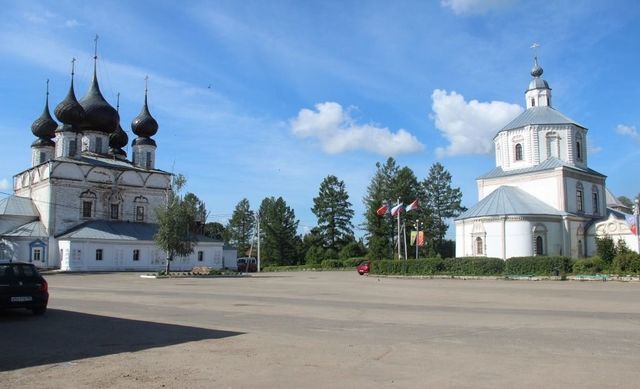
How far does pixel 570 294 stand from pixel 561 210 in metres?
29.7

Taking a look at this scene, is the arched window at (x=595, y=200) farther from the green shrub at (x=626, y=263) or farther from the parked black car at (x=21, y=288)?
the parked black car at (x=21, y=288)

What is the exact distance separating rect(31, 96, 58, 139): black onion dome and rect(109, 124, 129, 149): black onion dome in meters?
6.63

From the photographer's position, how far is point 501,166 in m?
56.8

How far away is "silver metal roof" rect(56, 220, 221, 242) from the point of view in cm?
5234

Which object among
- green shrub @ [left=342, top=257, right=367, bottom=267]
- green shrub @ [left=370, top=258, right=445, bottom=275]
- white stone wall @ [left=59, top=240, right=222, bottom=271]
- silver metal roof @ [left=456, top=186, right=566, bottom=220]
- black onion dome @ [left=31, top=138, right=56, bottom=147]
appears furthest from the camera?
green shrub @ [left=342, top=257, right=367, bottom=267]

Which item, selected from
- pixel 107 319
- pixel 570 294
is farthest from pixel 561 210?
pixel 107 319

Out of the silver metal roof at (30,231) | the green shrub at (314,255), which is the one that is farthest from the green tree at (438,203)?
the silver metal roof at (30,231)

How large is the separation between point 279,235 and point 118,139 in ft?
89.9

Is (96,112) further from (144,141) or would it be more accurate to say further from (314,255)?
(314,255)

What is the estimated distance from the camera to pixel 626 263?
3356 cm

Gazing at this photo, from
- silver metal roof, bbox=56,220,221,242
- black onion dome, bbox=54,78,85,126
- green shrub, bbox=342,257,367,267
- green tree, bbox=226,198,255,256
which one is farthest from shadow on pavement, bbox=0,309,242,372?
green tree, bbox=226,198,255,256

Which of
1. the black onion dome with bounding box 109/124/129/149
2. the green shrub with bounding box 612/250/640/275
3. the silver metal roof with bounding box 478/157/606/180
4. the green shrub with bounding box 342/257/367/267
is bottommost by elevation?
the green shrub with bounding box 342/257/367/267

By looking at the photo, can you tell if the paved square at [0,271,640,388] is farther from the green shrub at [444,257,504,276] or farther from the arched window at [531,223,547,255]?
the arched window at [531,223,547,255]

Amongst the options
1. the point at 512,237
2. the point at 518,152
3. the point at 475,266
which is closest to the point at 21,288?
the point at 475,266
